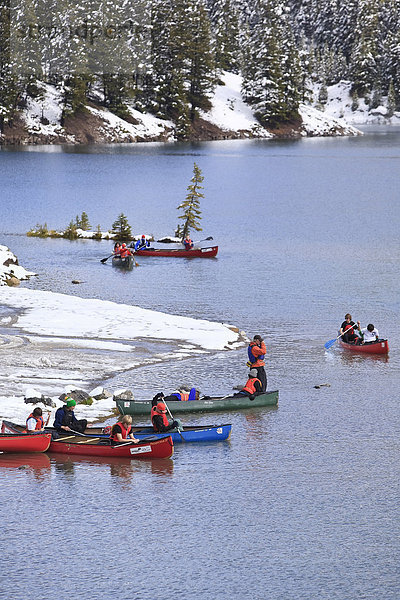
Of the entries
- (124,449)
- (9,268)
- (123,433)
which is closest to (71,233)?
(9,268)

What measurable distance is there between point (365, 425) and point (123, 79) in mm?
137130

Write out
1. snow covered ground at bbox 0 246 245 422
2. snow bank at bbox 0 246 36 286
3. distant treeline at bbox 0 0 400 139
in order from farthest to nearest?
distant treeline at bbox 0 0 400 139, snow bank at bbox 0 246 36 286, snow covered ground at bbox 0 246 245 422

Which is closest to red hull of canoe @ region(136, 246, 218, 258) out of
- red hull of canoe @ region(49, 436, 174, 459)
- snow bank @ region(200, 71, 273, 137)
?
red hull of canoe @ region(49, 436, 174, 459)

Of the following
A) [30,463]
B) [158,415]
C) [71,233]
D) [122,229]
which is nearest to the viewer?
[30,463]

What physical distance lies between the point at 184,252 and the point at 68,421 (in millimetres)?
39226

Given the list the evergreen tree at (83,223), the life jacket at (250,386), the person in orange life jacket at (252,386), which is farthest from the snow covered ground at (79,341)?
the evergreen tree at (83,223)

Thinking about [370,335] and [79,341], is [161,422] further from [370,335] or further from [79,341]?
[370,335]

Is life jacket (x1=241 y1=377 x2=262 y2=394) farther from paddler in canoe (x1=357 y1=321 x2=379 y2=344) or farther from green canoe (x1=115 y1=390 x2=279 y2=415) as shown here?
paddler in canoe (x1=357 y1=321 x2=379 y2=344)

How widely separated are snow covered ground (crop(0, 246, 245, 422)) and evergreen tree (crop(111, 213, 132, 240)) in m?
24.2

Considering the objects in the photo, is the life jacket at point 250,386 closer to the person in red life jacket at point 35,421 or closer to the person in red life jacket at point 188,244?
Result: the person in red life jacket at point 35,421

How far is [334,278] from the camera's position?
5831 cm

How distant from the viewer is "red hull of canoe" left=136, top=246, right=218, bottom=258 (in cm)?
6750

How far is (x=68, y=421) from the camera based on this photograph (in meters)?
29.5

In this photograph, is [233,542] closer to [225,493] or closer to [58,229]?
[225,493]
